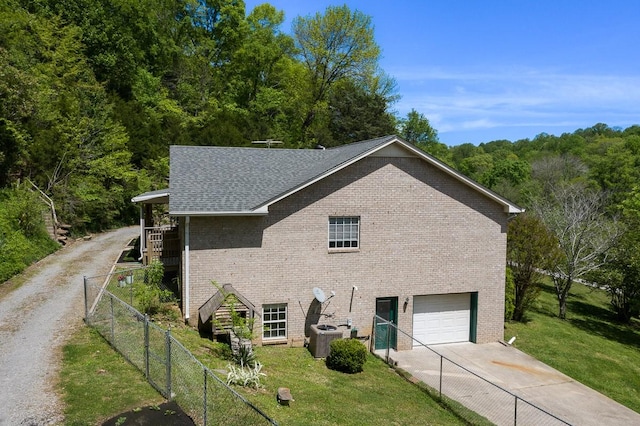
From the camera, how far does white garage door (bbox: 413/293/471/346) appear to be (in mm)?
19703

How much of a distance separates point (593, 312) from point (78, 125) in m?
37.5

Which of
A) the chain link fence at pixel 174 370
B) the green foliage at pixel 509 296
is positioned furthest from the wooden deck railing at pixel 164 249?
the green foliage at pixel 509 296

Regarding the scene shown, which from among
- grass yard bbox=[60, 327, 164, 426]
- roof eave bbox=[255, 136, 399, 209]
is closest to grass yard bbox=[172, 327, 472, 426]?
grass yard bbox=[60, 327, 164, 426]

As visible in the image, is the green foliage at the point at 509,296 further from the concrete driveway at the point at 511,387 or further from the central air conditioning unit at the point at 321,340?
the central air conditioning unit at the point at 321,340

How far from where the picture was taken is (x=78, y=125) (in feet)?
106

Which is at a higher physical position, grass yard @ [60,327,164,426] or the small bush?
grass yard @ [60,327,164,426]

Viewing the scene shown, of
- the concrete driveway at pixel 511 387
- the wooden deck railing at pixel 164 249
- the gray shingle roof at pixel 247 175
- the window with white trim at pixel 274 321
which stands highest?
the gray shingle roof at pixel 247 175

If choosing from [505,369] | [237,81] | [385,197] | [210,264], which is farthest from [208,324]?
[237,81]

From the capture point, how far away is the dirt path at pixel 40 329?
9477 mm

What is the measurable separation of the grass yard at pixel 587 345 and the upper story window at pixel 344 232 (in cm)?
889

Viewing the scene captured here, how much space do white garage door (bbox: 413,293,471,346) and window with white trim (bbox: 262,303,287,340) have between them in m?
5.66

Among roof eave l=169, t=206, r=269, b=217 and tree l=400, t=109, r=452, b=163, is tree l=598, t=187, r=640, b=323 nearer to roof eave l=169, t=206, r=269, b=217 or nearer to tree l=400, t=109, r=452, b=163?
roof eave l=169, t=206, r=269, b=217

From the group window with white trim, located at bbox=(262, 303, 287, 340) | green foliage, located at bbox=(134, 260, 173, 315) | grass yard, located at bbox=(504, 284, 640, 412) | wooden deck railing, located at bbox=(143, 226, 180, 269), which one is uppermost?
wooden deck railing, located at bbox=(143, 226, 180, 269)

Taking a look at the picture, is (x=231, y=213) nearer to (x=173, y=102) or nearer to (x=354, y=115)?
(x=173, y=102)
